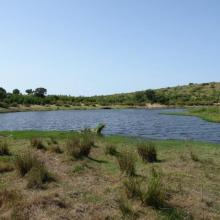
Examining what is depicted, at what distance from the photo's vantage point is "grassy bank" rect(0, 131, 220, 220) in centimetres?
1005

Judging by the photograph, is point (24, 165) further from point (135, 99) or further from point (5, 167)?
point (135, 99)

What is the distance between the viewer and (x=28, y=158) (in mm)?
14359

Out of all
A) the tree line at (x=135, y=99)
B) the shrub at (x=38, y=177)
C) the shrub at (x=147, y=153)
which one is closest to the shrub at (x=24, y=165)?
the shrub at (x=38, y=177)

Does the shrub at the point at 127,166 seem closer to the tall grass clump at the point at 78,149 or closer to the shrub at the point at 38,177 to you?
the shrub at the point at 38,177

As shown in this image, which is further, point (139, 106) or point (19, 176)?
point (139, 106)

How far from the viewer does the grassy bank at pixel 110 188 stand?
1005cm

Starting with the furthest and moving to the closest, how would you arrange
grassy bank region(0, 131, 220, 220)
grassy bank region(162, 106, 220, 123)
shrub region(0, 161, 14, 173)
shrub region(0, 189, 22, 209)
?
grassy bank region(162, 106, 220, 123), shrub region(0, 161, 14, 173), shrub region(0, 189, 22, 209), grassy bank region(0, 131, 220, 220)

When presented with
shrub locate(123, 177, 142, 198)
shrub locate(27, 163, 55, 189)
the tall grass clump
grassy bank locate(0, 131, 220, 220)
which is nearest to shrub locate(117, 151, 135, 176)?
grassy bank locate(0, 131, 220, 220)

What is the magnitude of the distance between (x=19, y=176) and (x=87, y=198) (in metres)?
3.64

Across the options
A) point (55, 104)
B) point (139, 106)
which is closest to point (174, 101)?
point (139, 106)

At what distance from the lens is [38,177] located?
12.8 meters

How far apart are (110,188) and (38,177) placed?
2.41m

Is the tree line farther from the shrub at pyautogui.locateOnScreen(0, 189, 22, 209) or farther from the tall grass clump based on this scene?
the shrub at pyautogui.locateOnScreen(0, 189, 22, 209)

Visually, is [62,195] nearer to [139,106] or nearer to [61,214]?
[61,214]
